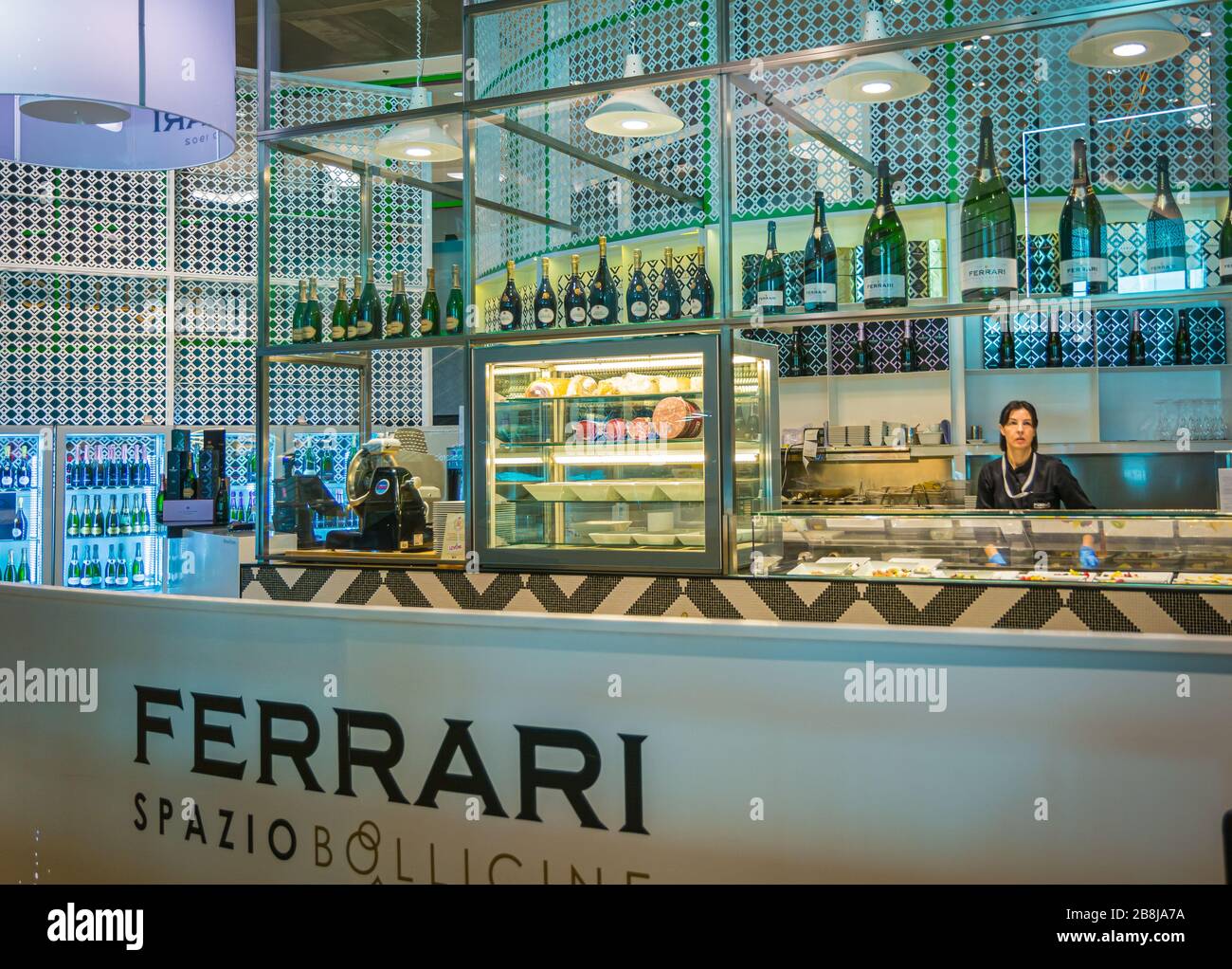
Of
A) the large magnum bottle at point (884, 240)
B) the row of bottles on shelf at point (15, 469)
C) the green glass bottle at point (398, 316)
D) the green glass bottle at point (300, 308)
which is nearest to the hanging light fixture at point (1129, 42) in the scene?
the large magnum bottle at point (884, 240)

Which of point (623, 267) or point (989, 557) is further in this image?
point (623, 267)

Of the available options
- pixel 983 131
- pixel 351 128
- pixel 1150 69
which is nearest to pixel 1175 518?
pixel 983 131

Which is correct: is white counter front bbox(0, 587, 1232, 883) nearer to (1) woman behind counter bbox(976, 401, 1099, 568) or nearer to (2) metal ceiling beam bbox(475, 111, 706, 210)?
(2) metal ceiling beam bbox(475, 111, 706, 210)

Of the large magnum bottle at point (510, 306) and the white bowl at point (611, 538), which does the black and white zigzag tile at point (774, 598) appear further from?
the large magnum bottle at point (510, 306)

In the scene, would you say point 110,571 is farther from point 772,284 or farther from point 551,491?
point 772,284

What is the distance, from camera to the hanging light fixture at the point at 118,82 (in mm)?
2209

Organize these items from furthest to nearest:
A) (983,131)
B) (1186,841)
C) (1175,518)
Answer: (983,131) → (1175,518) → (1186,841)

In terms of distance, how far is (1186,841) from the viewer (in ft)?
5.76

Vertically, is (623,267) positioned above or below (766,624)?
above

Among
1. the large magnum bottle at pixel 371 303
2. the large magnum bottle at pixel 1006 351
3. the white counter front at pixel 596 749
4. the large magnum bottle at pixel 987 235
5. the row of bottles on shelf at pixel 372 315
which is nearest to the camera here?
the white counter front at pixel 596 749

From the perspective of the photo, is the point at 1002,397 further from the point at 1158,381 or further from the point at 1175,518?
the point at 1175,518

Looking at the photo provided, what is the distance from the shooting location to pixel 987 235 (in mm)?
3592

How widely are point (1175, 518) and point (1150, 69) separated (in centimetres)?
261

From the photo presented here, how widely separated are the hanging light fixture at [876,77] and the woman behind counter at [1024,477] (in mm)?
1616
